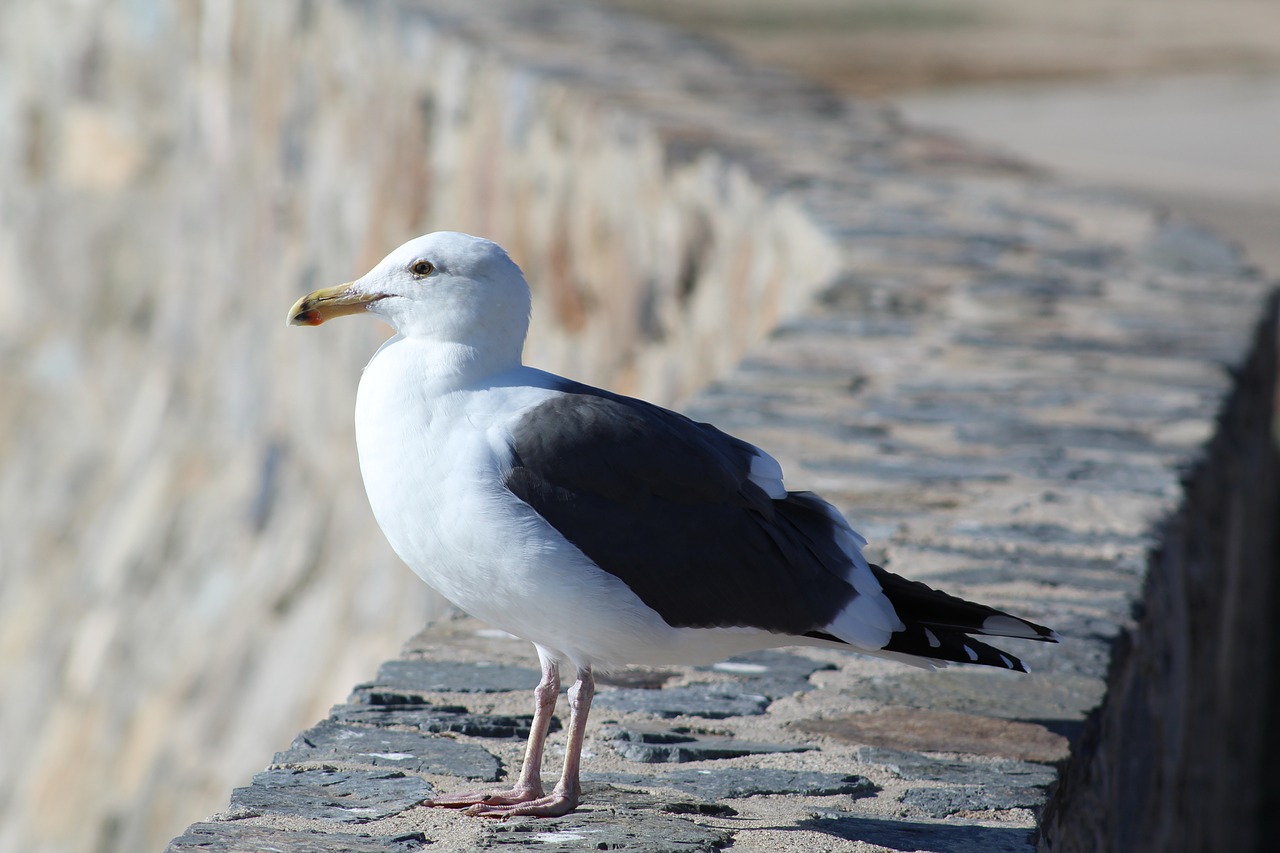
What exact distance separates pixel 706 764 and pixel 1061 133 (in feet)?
37.9

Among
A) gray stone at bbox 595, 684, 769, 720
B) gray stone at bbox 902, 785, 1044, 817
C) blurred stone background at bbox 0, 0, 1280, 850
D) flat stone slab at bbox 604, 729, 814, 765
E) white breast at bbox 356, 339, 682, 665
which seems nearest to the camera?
white breast at bbox 356, 339, 682, 665

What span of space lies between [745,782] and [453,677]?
52 centimetres

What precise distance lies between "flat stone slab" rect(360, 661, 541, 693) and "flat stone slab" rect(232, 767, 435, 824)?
11.5 inches

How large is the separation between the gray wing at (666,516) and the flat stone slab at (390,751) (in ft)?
1.49

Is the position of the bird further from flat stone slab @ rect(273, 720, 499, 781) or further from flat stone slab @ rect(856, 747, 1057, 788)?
flat stone slab @ rect(856, 747, 1057, 788)

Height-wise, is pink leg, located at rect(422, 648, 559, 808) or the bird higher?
the bird

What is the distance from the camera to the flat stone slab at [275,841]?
188 centimetres

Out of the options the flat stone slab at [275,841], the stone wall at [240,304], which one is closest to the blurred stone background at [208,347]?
the stone wall at [240,304]

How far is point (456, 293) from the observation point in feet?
6.47

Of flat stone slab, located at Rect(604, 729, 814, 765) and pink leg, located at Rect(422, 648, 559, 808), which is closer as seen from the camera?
pink leg, located at Rect(422, 648, 559, 808)

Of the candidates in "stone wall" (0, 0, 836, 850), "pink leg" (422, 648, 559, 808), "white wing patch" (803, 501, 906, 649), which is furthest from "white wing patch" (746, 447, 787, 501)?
"stone wall" (0, 0, 836, 850)

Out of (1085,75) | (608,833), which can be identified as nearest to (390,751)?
(608,833)

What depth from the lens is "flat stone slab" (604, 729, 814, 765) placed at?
2240 mm

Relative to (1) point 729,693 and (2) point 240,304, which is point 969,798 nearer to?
(1) point 729,693
